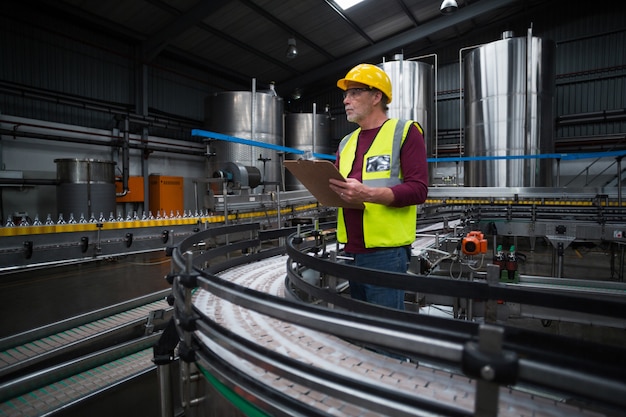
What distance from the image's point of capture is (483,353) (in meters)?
0.54

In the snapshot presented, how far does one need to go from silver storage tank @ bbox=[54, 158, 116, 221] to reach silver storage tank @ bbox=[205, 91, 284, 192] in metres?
2.68

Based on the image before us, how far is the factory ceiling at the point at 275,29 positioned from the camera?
8.29 m

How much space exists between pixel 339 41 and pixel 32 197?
927 centimetres

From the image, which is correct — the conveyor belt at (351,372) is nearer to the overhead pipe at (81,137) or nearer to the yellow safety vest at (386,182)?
the yellow safety vest at (386,182)

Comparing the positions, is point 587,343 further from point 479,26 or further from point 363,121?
point 479,26

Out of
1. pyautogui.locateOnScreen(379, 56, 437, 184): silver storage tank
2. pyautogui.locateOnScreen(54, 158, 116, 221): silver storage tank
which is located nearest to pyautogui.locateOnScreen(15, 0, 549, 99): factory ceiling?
pyautogui.locateOnScreen(379, 56, 437, 184): silver storage tank

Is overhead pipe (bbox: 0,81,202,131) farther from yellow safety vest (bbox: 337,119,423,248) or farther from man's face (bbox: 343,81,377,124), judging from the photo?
yellow safety vest (bbox: 337,119,423,248)

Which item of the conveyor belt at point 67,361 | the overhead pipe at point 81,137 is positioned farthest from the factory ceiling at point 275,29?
the conveyor belt at point 67,361

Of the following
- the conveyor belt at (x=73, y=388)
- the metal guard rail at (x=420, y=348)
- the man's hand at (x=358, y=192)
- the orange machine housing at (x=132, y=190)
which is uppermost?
the orange machine housing at (x=132, y=190)

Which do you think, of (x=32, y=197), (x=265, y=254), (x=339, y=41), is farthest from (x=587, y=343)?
→ (x=339, y=41)

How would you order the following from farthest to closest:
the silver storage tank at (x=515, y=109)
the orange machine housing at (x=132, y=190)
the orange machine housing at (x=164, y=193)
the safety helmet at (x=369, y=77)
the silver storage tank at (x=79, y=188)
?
the orange machine housing at (x=164, y=193) < the orange machine housing at (x=132, y=190) < the silver storage tank at (x=515, y=109) < the silver storage tank at (x=79, y=188) < the safety helmet at (x=369, y=77)

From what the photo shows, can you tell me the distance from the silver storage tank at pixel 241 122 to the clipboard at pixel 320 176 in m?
7.41

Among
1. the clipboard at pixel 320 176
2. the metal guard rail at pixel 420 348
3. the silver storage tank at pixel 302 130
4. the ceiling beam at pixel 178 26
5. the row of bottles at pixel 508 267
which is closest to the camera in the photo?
the metal guard rail at pixel 420 348

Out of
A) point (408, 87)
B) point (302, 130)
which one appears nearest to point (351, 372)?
point (408, 87)
